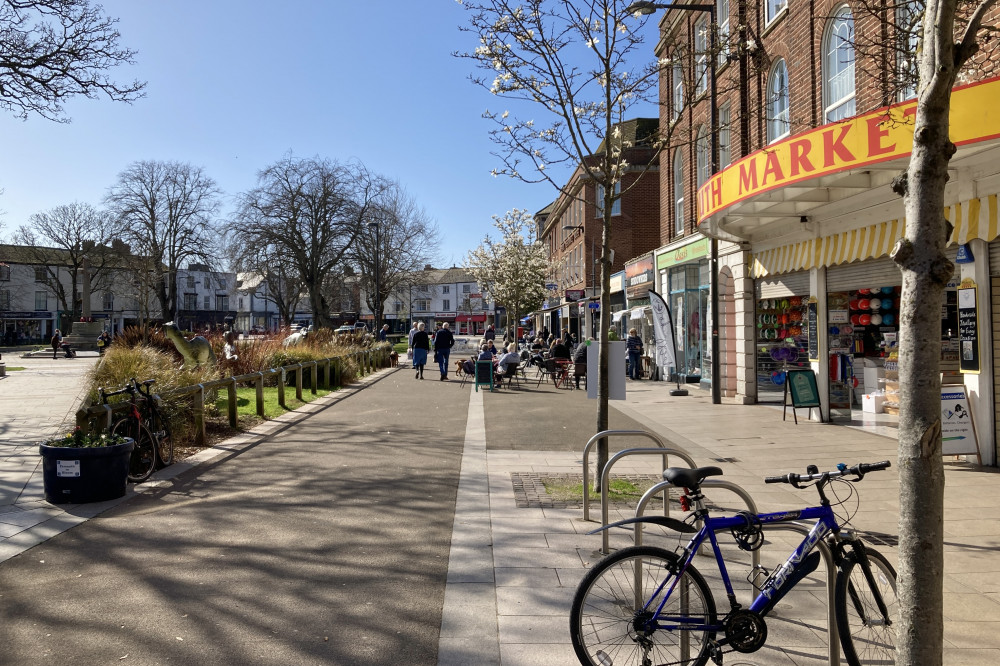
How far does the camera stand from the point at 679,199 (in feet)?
71.2

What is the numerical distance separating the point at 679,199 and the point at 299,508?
1772cm

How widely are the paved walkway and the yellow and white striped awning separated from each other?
264 centimetres

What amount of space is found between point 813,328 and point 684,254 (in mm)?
7023

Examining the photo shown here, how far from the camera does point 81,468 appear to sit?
21.8 feet

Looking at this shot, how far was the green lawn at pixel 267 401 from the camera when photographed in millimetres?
13430

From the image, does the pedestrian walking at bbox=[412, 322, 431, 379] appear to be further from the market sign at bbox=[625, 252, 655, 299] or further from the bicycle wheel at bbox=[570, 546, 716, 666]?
the bicycle wheel at bbox=[570, 546, 716, 666]

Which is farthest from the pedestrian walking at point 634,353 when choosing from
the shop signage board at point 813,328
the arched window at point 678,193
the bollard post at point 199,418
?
the bollard post at point 199,418

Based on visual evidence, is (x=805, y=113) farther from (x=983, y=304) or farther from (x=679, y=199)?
(x=679, y=199)

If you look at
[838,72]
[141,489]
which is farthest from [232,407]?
[838,72]

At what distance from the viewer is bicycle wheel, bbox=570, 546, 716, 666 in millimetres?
3227

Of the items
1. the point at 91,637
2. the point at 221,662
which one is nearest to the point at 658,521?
the point at 221,662

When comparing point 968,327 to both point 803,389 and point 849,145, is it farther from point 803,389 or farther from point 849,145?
point 803,389

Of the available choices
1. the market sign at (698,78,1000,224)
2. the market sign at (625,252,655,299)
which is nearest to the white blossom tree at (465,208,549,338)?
the market sign at (625,252,655,299)

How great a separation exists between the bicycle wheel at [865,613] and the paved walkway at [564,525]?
0.79 feet
